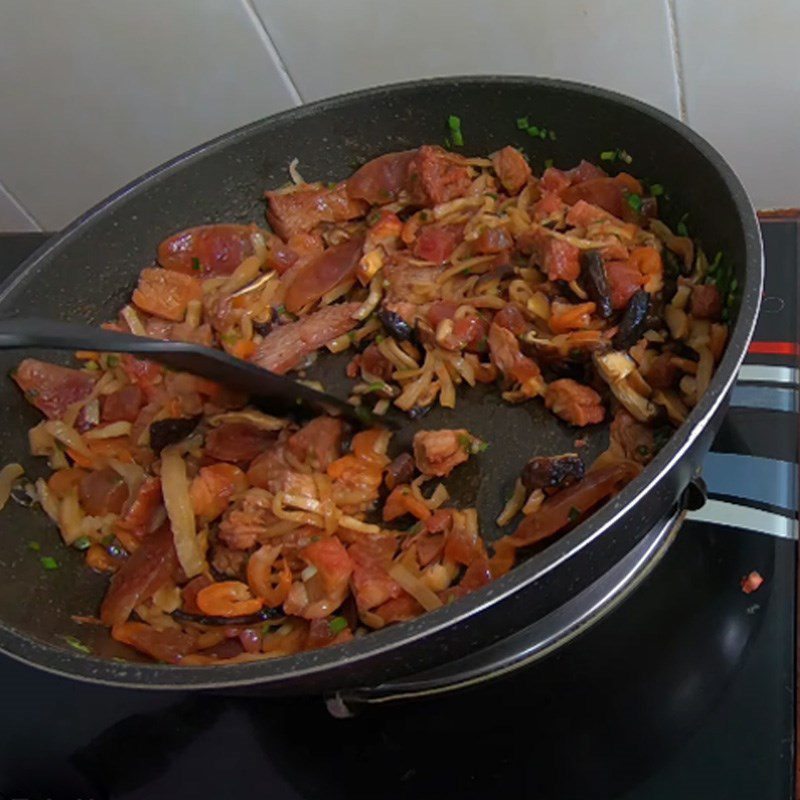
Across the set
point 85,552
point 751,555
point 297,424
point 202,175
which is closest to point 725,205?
point 751,555

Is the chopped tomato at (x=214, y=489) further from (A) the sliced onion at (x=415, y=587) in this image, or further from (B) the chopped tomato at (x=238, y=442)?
(A) the sliced onion at (x=415, y=587)

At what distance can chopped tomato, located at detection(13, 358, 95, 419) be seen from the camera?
1.26 meters

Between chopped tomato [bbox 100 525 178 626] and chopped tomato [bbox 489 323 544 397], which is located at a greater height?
chopped tomato [bbox 100 525 178 626]

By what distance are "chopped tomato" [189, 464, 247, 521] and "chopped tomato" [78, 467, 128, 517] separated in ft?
0.31

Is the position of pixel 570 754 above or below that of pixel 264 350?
below

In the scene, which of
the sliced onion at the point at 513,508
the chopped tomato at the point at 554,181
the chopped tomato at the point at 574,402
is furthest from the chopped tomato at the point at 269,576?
the chopped tomato at the point at 554,181

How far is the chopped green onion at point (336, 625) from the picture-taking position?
104 cm

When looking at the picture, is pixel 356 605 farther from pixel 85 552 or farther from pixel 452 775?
pixel 85 552

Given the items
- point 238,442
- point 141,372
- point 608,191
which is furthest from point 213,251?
point 608,191

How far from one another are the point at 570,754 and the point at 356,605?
0.82ft

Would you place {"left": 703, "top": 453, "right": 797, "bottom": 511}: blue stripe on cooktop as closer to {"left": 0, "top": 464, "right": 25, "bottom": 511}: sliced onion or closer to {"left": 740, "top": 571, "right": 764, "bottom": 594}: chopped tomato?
{"left": 740, "top": 571, "right": 764, "bottom": 594}: chopped tomato

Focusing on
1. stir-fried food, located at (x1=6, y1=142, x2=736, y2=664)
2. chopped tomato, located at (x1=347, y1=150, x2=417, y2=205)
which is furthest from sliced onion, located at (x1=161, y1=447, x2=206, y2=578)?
chopped tomato, located at (x1=347, y1=150, x2=417, y2=205)

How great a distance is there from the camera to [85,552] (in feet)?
3.95

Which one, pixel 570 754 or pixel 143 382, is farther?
pixel 143 382
